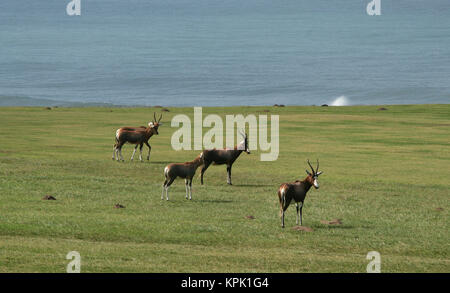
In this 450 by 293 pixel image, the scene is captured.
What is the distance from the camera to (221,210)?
3019 cm

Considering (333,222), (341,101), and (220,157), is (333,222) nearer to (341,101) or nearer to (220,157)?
(220,157)

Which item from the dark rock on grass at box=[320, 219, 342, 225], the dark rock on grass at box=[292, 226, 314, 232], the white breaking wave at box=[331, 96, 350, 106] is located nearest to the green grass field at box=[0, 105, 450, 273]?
the dark rock on grass at box=[320, 219, 342, 225]

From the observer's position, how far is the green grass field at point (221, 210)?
22344mm

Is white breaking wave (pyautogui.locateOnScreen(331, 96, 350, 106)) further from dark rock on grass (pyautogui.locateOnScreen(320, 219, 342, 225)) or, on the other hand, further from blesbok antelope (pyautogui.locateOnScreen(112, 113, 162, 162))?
dark rock on grass (pyautogui.locateOnScreen(320, 219, 342, 225))

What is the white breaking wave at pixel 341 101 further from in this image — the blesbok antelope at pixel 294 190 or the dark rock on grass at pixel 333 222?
the blesbok antelope at pixel 294 190

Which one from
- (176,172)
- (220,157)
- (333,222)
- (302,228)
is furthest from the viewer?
(220,157)

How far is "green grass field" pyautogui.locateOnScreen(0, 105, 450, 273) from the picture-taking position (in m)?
22.3

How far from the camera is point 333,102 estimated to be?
542 feet

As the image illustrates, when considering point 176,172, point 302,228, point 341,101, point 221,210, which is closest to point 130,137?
point 176,172

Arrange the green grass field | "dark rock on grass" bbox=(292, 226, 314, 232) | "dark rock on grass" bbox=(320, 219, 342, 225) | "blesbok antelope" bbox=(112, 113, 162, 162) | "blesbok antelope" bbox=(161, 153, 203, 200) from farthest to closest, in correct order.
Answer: "blesbok antelope" bbox=(112, 113, 162, 162) < "blesbok antelope" bbox=(161, 153, 203, 200) < "dark rock on grass" bbox=(320, 219, 342, 225) < "dark rock on grass" bbox=(292, 226, 314, 232) < the green grass field

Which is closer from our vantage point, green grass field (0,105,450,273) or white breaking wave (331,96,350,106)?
green grass field (0,105,450,273)

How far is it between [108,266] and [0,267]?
2.71m
